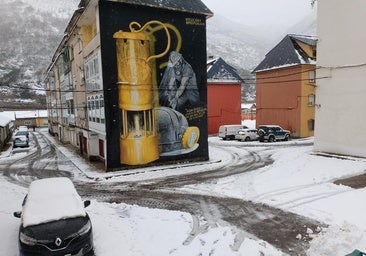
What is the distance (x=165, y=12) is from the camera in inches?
850

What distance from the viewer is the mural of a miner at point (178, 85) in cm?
2175

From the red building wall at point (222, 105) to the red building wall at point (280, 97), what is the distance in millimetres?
3178

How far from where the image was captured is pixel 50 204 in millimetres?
8266

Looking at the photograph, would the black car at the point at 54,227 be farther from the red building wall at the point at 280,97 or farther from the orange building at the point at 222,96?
the orange building at the point at 222,96

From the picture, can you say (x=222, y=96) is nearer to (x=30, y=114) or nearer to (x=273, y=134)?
(x=273, y=134)

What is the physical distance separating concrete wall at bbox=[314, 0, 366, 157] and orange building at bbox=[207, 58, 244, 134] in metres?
21.1

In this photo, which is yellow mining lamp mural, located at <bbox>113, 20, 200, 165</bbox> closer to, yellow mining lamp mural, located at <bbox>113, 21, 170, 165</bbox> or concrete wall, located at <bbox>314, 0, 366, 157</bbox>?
yellow mining lamp mural, located at <bbox>113, 21, 170, 165</bbox>

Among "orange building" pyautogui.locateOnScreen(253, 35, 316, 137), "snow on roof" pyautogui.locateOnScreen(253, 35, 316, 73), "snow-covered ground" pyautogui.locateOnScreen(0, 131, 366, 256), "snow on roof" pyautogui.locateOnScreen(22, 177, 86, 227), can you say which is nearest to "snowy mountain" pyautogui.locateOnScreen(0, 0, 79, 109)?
"snow on roof" pyautogui.locateOnScreen(253, 35, 316, 73)

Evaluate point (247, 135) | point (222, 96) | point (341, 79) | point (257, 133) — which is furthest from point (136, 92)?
point (222, 96)

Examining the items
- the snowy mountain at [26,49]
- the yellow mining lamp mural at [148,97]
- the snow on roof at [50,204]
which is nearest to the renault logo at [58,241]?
the snow on roof at [50,204]

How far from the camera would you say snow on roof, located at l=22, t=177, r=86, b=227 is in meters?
7.73

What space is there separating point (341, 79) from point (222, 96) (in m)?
23.1

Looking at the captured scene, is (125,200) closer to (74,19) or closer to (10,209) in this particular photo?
(10,209)

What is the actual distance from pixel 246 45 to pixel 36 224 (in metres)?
198
